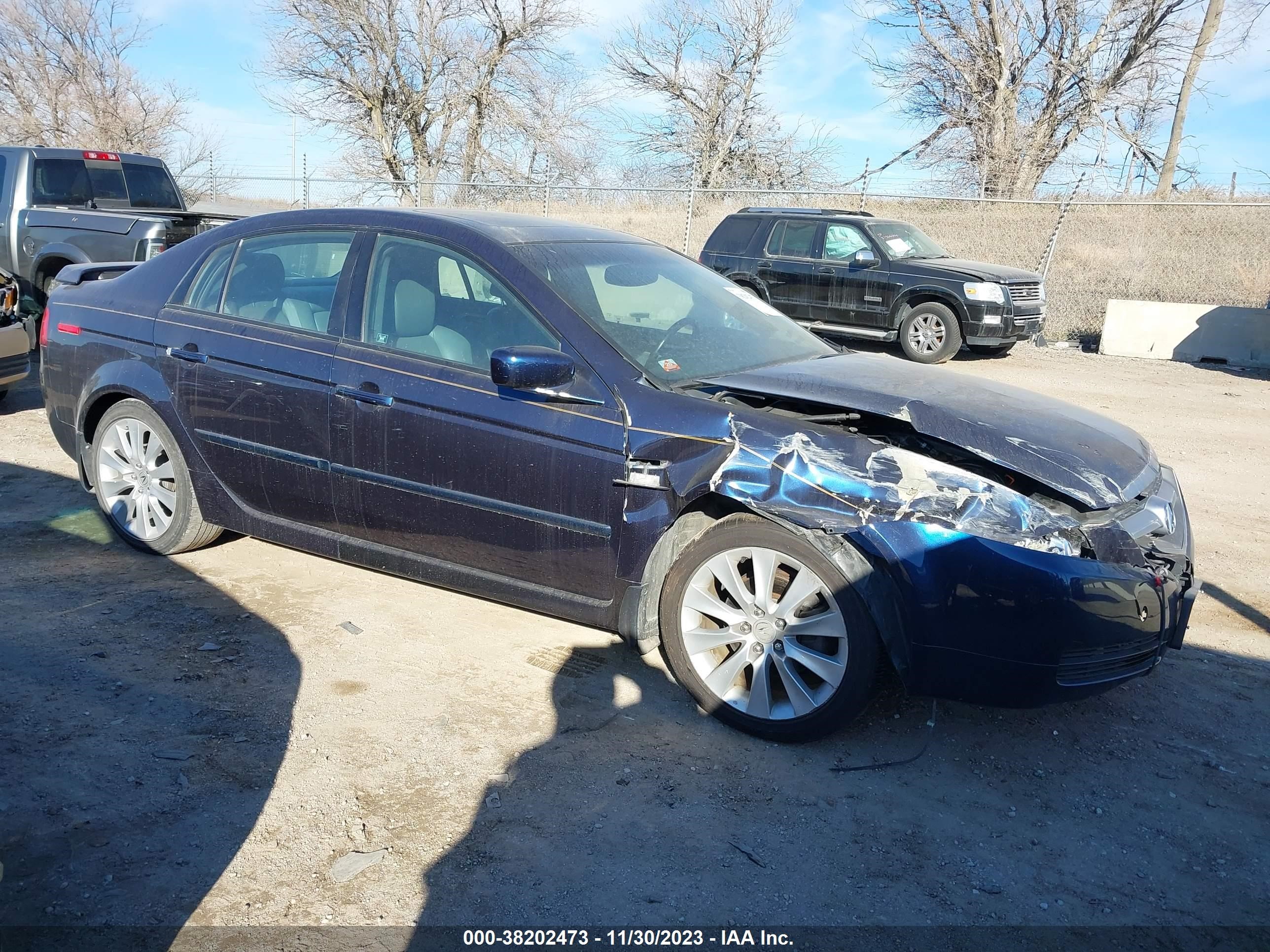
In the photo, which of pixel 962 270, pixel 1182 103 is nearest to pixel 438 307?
pixel 962 270

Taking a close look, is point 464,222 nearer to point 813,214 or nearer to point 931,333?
point 931,333

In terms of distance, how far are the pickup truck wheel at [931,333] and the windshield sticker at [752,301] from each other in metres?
8.47

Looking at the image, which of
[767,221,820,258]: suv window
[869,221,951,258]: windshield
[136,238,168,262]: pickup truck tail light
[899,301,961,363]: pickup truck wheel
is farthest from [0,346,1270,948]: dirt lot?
[767,221,820,258]: suv window

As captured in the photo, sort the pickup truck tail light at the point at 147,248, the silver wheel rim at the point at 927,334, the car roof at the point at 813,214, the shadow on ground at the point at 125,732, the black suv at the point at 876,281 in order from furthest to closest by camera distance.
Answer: the car roof at the point at 813,214 < the silver wheel rim at the point at 927,334 < the black suv at the point at 876,281 < the pickup truck tail light at the point at 147,248 < the shadow on ground at the point at 125,732

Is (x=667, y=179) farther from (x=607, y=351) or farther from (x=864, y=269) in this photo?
(x=607, y=351)

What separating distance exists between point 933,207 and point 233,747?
1760 cm

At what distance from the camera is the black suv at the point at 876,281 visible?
1272cm

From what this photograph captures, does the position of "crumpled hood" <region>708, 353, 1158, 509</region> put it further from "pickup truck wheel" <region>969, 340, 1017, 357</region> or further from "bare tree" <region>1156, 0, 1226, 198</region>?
"bare tree" <region>1156, 0, 1226, 198</region>

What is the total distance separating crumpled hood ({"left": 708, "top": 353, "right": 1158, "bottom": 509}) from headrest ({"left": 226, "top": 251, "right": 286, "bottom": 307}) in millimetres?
2113

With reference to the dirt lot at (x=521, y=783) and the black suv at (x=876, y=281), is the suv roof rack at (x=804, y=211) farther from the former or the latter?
the dirt lot at (x=521, y=783)

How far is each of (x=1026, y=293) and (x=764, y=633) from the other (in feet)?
36.4

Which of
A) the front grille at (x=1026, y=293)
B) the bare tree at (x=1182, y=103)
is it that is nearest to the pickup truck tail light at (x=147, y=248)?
the front grille at (x=1026, y=293)

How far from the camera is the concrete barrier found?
13.6 m

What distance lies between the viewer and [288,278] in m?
4.49
